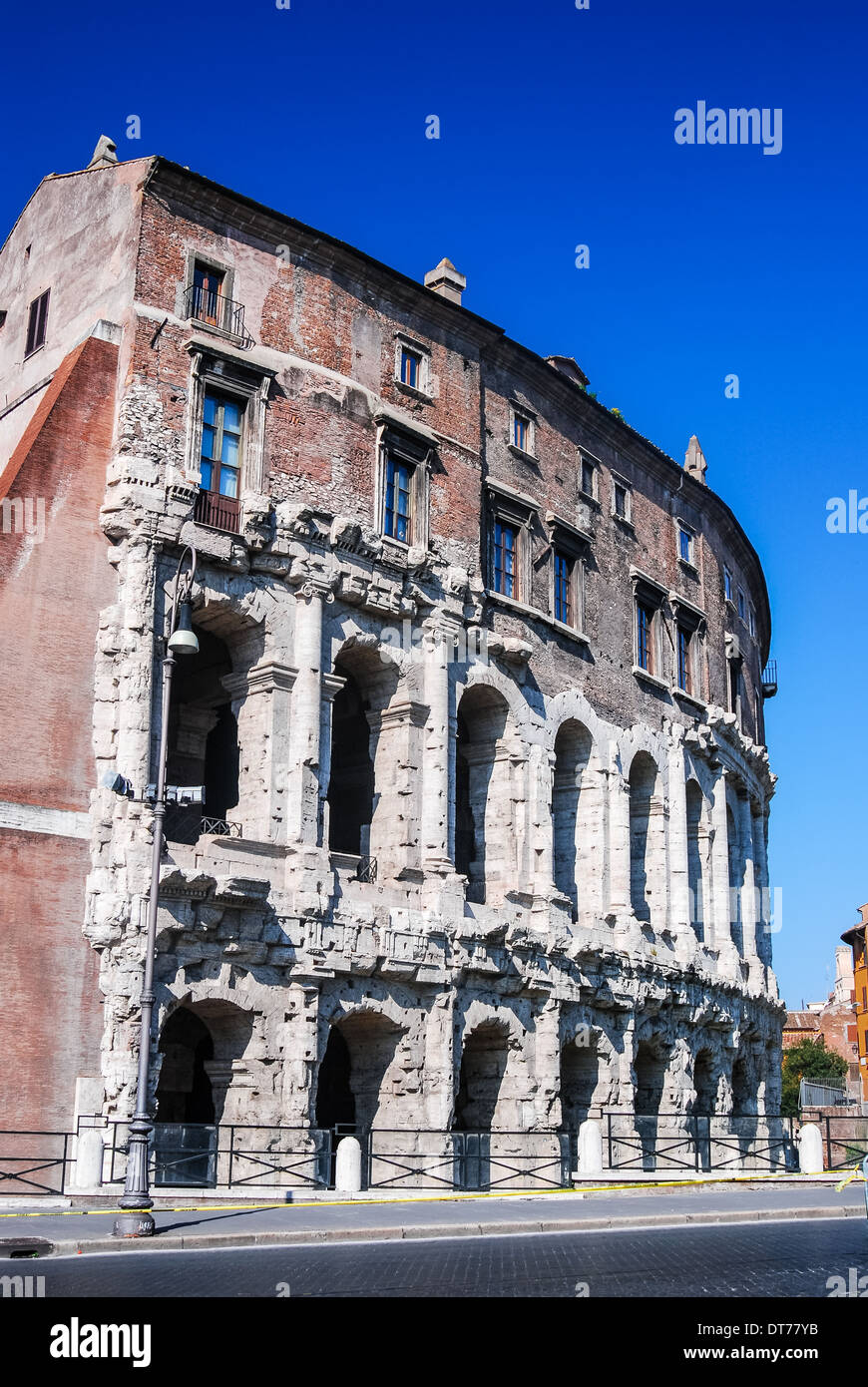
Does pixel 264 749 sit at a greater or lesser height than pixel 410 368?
lesser

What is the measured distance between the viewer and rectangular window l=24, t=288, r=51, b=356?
93.4ft

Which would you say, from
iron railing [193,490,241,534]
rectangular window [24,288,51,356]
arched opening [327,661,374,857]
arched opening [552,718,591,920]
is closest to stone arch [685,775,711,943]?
arched opening [552,718,591,920]

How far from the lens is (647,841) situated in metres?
38.8

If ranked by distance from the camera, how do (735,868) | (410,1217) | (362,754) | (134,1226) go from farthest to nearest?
(735,868), (362,754), (410,1217), (134,1226)

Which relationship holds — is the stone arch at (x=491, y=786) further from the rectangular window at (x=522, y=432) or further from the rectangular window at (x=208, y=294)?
the rectangular window at (x=208, y=294)

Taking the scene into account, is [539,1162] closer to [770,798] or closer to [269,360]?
[269,360]

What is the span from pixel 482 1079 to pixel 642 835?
1077 cm

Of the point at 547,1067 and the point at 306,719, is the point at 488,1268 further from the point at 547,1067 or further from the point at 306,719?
the point at 547,1067

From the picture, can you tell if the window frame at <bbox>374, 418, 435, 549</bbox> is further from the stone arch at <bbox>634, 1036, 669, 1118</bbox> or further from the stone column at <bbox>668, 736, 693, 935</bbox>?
the stone arch at <bbox>634, 1036, 669, 1118</bbox>

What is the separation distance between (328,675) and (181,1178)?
9373mm

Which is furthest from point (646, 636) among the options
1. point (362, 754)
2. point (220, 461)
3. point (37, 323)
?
point (37, 323)

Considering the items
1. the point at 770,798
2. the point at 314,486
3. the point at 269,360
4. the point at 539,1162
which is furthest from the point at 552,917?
the point at 770,798

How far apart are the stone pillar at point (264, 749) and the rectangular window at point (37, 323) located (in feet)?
26.4

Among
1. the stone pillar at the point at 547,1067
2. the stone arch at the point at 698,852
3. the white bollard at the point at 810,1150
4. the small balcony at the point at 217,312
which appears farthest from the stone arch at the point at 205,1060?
the stone arch at the point at 698,852
